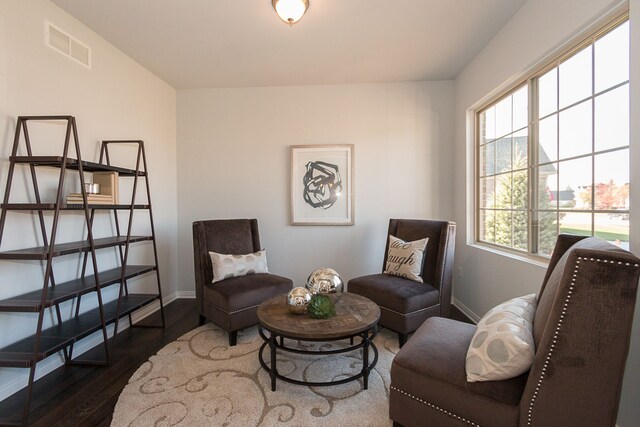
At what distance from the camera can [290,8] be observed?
6.61 ft

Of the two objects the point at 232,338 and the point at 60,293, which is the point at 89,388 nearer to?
the point at 60,293

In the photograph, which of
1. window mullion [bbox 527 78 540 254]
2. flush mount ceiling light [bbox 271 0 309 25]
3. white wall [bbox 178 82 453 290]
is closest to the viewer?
flush mount ceiling light [bbox 271 0 309 25]

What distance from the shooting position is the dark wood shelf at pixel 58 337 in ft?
5.34

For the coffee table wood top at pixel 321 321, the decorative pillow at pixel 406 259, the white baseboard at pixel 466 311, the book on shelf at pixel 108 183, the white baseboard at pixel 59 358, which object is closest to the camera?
the coffee table wood top at pixel 321 321

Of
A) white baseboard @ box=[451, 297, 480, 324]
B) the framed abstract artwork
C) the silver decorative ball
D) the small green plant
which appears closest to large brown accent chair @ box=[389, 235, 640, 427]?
the small green plant

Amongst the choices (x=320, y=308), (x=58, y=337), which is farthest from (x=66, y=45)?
(x=320, y=308)

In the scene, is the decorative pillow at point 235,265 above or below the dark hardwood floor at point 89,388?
above

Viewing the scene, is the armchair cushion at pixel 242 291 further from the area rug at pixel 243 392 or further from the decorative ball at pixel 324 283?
the decorative ball at pixel 324 283

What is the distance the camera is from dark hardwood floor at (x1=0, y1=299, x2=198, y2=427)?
1666mm

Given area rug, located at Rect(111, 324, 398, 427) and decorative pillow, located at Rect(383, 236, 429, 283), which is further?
decorative pillow, located at Rect(383, 236, 429, 283)

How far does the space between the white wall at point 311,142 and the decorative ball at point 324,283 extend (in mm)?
1417

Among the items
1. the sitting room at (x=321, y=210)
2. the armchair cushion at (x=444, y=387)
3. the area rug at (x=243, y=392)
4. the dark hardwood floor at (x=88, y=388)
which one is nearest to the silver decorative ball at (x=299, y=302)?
the sitting room at (x=321, y=210)

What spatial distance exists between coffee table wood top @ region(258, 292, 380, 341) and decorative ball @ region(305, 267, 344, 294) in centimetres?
12

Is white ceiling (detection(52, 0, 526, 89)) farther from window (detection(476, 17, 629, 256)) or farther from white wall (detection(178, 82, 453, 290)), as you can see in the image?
window (detection(476, 17, 629, 256))
